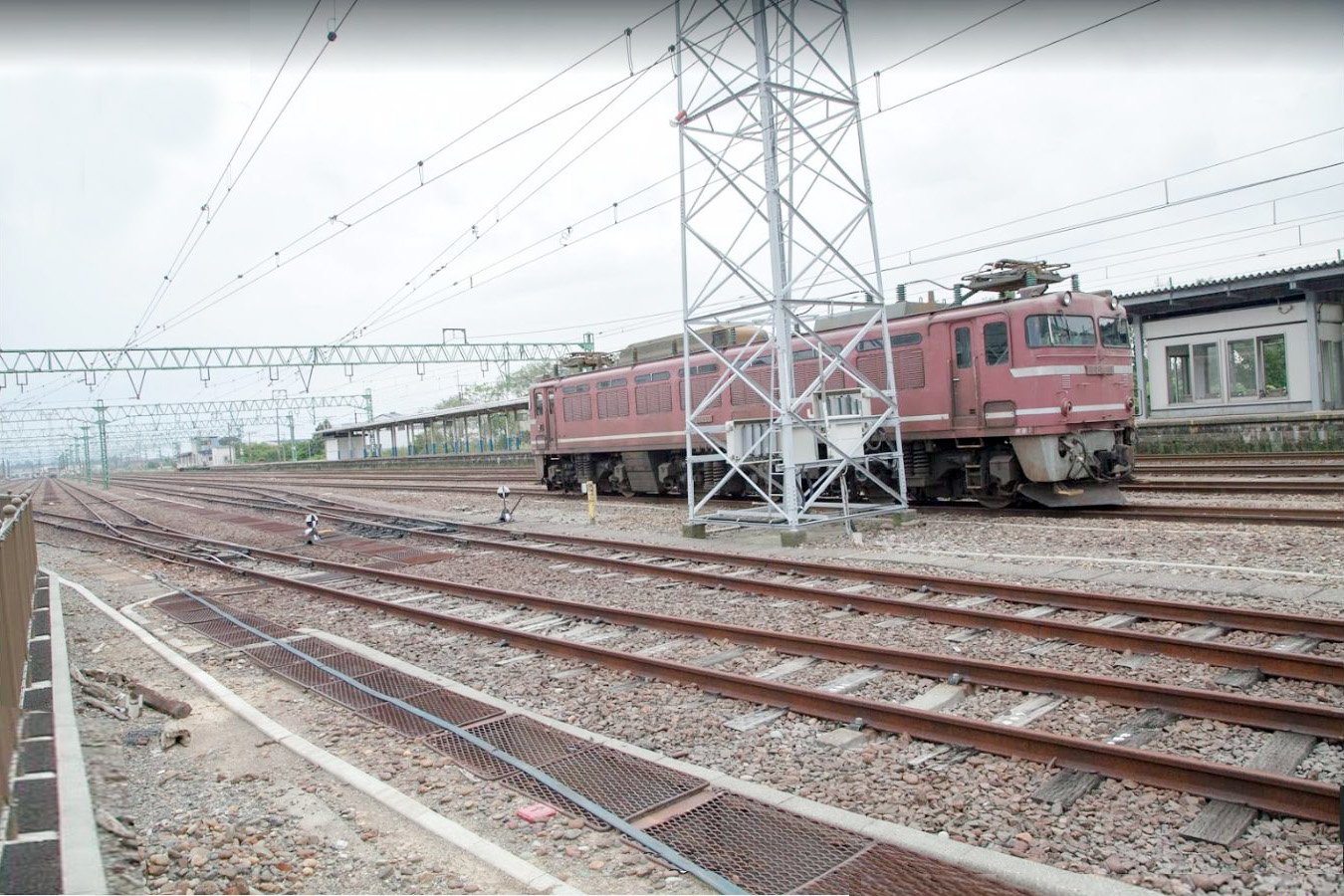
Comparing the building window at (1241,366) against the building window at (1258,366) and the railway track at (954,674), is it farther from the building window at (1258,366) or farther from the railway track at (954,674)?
the railway track at (954,674)

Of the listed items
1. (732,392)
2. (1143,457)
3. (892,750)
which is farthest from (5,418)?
(892,750)

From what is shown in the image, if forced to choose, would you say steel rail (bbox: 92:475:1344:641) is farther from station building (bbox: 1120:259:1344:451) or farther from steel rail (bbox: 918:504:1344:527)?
station building (bbox: 1120:259:1344:451)

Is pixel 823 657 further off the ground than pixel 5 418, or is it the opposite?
pixel 5 418

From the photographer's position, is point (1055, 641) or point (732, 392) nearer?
point (1055, 641)

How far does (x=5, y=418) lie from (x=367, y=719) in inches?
3549

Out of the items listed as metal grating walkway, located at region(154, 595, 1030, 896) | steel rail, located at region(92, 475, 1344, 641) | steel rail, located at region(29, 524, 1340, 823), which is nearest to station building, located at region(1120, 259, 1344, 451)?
steel rail, located at region(92, 475, 1344, 641)

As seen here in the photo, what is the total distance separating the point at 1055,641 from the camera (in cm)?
696

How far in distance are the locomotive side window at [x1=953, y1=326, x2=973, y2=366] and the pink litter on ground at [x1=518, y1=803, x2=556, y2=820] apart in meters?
11.4

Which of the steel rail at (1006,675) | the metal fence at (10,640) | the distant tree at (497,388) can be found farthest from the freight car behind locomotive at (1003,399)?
the distant tree at (497,388)

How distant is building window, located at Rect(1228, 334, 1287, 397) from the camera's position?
22.7m

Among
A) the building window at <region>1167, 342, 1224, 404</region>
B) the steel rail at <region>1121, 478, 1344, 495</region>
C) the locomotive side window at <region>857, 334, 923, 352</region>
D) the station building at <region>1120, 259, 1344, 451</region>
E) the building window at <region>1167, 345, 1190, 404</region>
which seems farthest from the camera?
the building window at <region>1167, 345, 1190, 404</region>

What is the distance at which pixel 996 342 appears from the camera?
13.9 meters

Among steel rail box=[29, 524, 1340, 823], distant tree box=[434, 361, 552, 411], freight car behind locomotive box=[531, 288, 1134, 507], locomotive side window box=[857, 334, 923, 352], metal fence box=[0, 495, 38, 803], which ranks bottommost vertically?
steel rail box=[29, 524, 1340, 823]

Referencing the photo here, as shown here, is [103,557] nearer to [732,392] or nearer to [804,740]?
[732,392]
